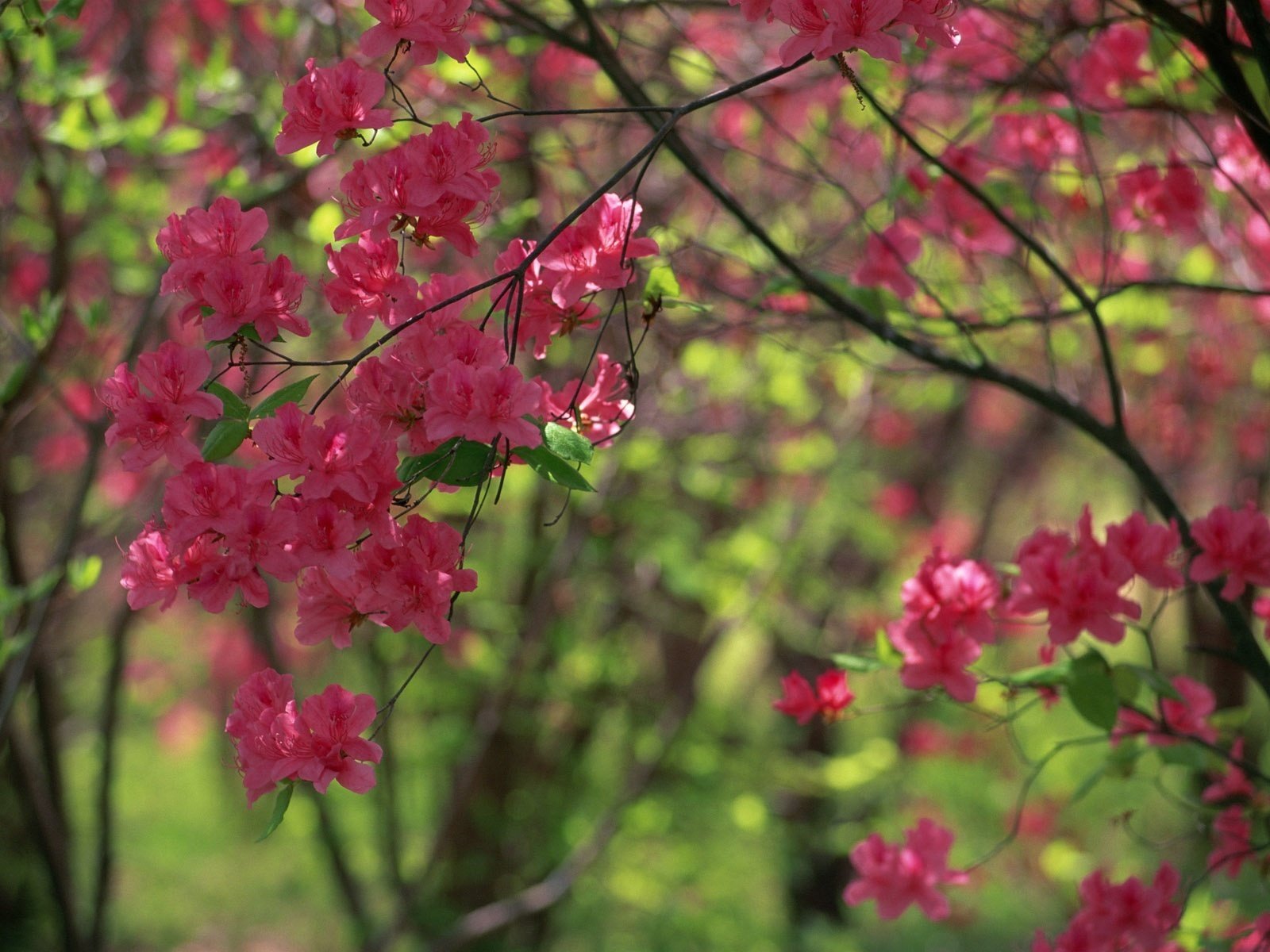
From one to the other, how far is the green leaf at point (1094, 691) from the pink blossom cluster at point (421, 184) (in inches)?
37.5

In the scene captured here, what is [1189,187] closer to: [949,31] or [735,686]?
[949,31]

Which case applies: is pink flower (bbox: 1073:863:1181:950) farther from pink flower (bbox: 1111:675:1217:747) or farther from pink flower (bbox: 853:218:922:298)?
pink flower (bbox: 853:218:922:298)

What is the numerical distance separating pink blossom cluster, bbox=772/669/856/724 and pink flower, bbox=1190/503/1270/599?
0.52 metres

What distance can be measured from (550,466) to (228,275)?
0.38 meters

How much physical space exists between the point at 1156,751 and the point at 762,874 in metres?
4.58

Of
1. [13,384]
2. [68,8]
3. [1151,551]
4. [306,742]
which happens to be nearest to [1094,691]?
[1151,551]

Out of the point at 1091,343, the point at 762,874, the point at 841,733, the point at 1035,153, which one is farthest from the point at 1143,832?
the point at 1035,153

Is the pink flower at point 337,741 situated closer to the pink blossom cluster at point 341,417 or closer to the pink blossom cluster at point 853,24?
the pink blossom cluster at point 341,417

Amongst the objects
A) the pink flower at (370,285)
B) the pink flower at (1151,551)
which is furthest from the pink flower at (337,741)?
the pink flower at (1151,551)

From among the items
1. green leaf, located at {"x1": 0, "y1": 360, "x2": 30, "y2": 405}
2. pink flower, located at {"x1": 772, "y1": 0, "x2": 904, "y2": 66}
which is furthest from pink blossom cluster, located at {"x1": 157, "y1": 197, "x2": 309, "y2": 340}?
green leaf, located at {"x1": 0, "y1": 360, "x2": 30, "y2": 405}

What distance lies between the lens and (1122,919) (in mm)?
1787

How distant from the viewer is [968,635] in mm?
1662

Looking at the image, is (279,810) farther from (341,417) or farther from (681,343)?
(681,343)

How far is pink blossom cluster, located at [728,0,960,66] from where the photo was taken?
1168 mm
